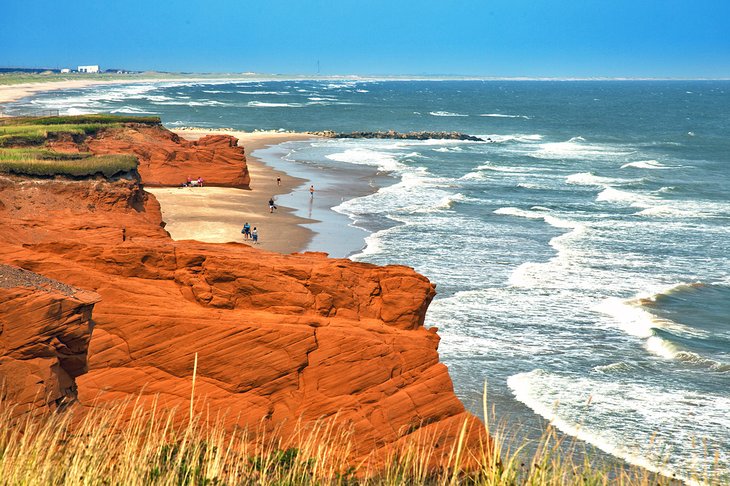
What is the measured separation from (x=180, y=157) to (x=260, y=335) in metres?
42.2

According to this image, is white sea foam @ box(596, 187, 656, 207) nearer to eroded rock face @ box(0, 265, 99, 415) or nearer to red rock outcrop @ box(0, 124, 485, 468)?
red rock outcrop @ box(0, 124, 485, 468)

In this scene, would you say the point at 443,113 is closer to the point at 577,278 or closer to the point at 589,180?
the point at 589,180

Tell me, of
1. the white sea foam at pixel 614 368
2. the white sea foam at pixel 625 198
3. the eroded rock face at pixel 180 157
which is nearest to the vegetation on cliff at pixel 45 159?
the eroded rock face at pixel 180 157

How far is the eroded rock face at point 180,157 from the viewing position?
50656 mm

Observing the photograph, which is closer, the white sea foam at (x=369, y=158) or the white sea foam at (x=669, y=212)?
the white sea foam at (x=669, y=212)

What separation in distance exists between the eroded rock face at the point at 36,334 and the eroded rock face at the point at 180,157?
134ft

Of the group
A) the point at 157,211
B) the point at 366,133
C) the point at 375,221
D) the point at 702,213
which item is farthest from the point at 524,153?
the point at 157,211

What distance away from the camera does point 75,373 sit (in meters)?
10.1

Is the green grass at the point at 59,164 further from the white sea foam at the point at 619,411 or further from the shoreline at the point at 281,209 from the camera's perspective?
the white sea foam at the point at 619,411

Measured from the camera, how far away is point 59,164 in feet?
71.7

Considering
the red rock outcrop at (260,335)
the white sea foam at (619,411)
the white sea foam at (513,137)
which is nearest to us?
the red rock outcrop at (260,335)

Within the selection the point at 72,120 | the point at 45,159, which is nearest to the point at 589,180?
the point at 72,120

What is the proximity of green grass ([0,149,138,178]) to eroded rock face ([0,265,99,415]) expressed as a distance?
11.5 metres

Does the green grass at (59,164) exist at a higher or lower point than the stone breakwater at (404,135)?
higher
